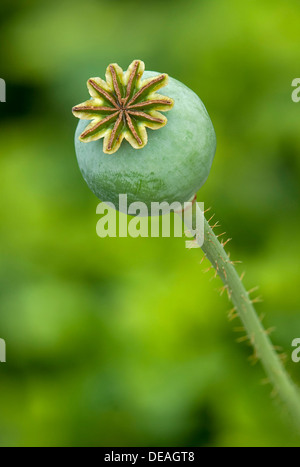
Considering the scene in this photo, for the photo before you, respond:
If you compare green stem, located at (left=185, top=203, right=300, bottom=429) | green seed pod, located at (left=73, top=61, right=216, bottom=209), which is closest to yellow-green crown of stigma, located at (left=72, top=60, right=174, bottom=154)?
green seed pod, located at (left=73, top=61, right=216, bottom=209)

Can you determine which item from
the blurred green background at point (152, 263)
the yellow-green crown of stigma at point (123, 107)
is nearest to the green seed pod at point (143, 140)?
the yellow-green crown of stigma at point (123, 107)

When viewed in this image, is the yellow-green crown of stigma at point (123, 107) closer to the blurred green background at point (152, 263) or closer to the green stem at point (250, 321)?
the green stem at point (250, 321)

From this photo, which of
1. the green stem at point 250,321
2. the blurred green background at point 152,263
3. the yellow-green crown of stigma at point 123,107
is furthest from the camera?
the blurred green background at point 152,263

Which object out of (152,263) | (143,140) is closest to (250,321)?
(143,140)

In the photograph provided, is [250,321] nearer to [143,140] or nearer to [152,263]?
[143,140]

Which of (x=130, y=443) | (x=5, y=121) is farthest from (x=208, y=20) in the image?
(x=130, y=443)

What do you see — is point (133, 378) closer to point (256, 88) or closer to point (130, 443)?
point (130, 443)

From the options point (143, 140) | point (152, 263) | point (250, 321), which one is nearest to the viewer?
point (143, 140)
